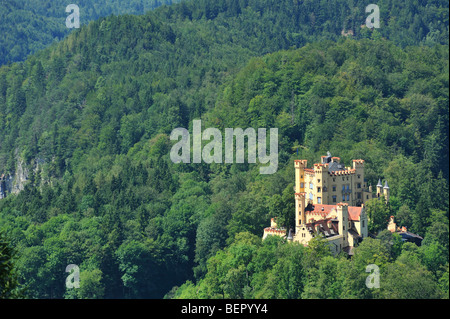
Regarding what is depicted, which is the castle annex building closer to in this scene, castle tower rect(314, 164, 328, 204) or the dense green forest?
castle tower rect(314, 164, 328, 204)

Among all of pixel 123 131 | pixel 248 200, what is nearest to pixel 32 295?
pixel 248 200

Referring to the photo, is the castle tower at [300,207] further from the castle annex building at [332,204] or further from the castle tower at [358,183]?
the castle tower at [358,183]

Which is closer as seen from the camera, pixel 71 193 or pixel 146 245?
pixel 146 245

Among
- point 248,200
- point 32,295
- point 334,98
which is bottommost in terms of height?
point 32,295

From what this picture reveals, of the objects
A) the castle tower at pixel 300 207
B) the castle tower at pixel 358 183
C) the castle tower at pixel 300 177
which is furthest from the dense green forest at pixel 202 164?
the castle tower at pixel 358 183

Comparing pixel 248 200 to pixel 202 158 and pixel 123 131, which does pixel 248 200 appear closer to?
pixel 202 158

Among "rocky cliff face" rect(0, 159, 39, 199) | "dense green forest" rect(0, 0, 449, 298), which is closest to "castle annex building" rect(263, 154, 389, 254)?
"dense green forest" rect(0, 0, 449, 298)
